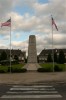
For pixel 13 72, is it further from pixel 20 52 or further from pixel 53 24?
pixel 20 52

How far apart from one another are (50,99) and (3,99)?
204cm

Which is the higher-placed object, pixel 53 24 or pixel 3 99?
pixel 53 24

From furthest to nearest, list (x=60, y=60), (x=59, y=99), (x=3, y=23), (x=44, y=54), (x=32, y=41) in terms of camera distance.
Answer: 1. (x=44, y=54)
2. (x=60, y=60)
3. (x=32, y=41)
4. (x=3, y=23)
5. (x=59, y=99)

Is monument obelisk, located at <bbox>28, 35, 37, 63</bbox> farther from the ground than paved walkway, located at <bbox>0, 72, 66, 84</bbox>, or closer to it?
farther from the ground

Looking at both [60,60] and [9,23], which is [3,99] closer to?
[9,23]

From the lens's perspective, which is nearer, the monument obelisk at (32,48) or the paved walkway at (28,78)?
the paved walkway at (28,78)

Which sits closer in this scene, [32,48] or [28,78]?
[28,78]

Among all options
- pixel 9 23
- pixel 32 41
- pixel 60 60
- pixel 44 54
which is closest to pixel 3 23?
pixel 9 23

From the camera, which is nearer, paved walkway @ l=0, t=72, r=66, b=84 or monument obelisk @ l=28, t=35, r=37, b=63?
paved walkway @ l=0, t=72, r=66, b=84

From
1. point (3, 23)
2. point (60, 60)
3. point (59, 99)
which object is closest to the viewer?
point (59, 99)

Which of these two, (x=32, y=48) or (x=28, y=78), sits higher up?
(x=32, y=48)

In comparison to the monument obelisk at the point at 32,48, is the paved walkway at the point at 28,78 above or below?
below

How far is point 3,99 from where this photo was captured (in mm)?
13180

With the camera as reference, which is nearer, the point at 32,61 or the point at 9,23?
the point at 9,23
